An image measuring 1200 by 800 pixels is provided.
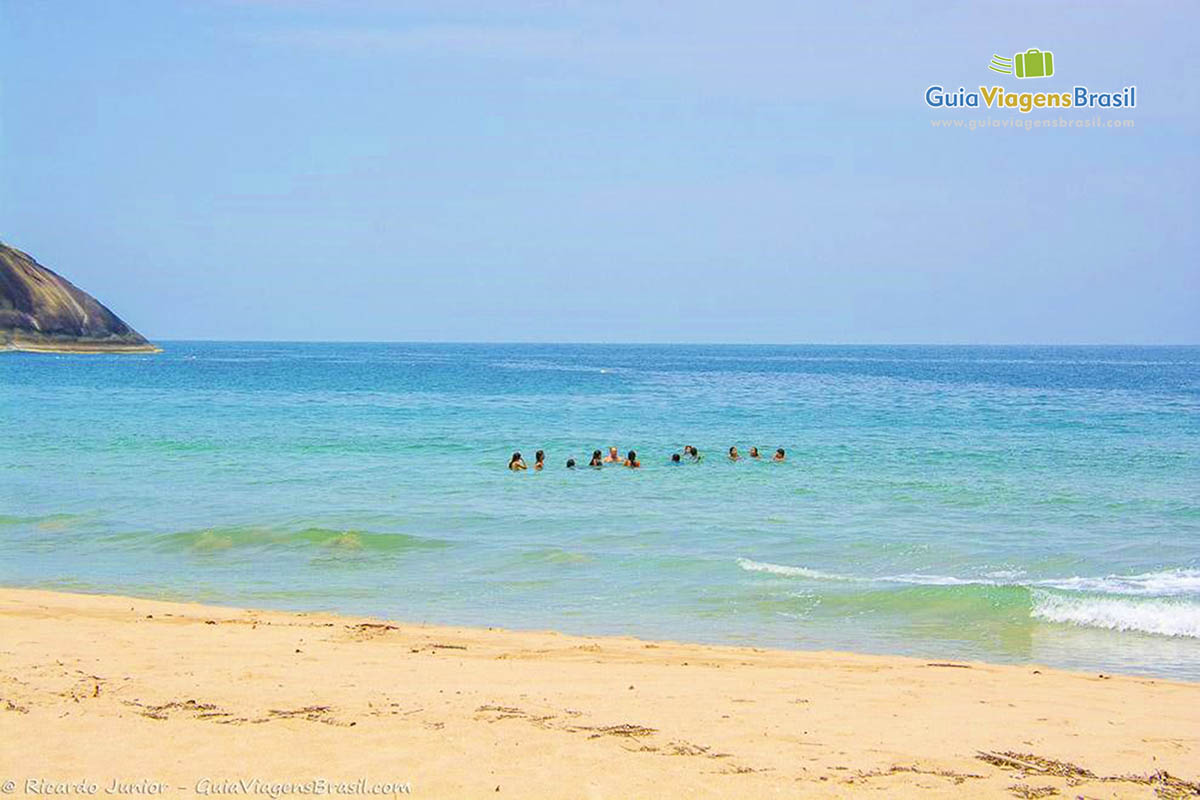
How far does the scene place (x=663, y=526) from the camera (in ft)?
60.8

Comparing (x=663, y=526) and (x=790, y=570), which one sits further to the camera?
(x=663, y=526)

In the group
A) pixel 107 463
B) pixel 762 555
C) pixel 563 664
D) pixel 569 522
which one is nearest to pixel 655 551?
pixel 762 555

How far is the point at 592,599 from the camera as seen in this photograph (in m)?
13.6

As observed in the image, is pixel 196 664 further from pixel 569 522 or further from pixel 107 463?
pixel 107 463

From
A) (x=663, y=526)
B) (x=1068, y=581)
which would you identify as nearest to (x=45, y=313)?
(x=663, y=526)

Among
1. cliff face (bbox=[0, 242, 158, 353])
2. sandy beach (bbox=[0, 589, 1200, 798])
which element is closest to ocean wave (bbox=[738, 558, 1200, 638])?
sandy beach (bbox=[0, 589, 1200, 798])

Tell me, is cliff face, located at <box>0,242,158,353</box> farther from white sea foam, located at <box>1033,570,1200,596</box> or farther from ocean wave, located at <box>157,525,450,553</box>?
white sea foam, located at <box>1033,570,1200,596</box>

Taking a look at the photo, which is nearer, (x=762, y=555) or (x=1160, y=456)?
(x=762, y=555)

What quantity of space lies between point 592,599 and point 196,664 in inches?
219

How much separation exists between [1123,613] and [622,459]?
16.8 meters

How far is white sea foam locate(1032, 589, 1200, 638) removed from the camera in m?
12.1

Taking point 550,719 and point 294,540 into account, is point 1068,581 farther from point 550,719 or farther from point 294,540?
point 294,540

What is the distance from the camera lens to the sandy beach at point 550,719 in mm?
6336

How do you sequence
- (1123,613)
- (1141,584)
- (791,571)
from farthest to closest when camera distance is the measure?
(791,571), (1141,584), (1123,613)
